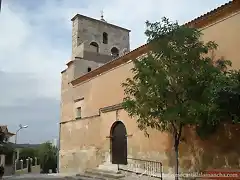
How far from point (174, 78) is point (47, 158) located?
48138 millimetres

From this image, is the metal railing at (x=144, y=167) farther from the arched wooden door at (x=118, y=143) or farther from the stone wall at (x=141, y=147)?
the arched wooden door at (x=118, y=143)

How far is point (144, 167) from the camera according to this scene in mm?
14562

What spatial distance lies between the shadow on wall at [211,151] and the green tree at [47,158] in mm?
43255

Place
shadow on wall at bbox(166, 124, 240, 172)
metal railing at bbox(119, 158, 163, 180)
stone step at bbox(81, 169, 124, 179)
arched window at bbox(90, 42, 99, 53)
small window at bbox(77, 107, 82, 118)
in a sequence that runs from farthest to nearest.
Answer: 1. arched window at bbox(90, 42, 99, 53)
2. small window at bbox(77, 107, 82, 118)
3. stone step at bbox(81, 169, 124, 179)
4. metal railing at bbox(119, 158, 163, 180)
5. shadow on wall at bbox(166, 124, 240, 172)

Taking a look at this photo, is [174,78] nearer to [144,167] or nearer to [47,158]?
[144,167]

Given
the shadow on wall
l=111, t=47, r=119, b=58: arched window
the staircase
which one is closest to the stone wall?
the shadow on wall

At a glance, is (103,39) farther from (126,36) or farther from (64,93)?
(64,93)

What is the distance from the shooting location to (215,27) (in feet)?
42.5

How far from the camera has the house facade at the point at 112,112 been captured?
39.3ft

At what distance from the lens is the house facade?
11977mm

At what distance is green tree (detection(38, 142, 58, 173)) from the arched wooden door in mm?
37924

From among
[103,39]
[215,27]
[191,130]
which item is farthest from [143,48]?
[103,39]

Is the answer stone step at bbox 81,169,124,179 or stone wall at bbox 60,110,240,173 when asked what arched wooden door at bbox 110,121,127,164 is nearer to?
stone wall at bbox 60,110,240,173

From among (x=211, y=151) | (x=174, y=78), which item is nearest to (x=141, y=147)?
(x=211, y=151)
